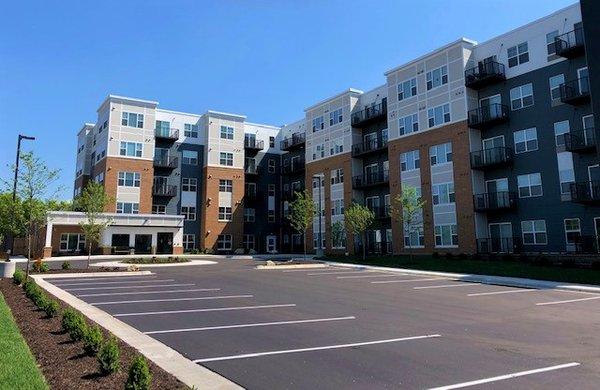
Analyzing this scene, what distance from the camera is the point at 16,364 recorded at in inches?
263

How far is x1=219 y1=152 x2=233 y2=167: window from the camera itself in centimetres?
5872

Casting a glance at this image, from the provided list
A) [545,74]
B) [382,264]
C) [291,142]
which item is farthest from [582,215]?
[291,142]

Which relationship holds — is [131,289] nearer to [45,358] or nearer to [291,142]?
[45,358]

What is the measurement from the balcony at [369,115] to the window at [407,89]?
3.14 metres

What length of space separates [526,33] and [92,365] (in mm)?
36782

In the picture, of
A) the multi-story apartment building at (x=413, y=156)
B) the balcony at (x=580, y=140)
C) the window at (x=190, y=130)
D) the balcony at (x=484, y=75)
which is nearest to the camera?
the balcony at (x=580, y=140)

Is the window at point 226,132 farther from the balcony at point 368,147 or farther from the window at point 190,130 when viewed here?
the balcony at point 368,147

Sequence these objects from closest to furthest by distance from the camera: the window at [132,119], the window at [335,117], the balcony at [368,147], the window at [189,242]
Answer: the balcony at [368,147] → the window at [335,117] → the window at [132,119] → the window at [189,242]

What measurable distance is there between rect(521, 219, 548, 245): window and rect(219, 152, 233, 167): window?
121ft

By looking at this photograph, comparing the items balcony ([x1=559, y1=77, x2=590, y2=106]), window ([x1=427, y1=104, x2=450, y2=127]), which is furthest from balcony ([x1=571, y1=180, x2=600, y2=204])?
window ([x1=427, y1=104, x2=450, y2=127])

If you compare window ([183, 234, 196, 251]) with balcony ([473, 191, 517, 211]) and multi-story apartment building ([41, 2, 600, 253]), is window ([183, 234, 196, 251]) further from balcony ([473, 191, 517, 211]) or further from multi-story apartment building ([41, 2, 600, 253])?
balcony ([473, 191, 517, 211])

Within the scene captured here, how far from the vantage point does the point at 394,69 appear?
43.6 m

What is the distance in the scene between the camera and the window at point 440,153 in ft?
125

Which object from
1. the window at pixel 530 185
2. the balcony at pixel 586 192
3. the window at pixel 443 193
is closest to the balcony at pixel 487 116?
the window at pixel 530 185
